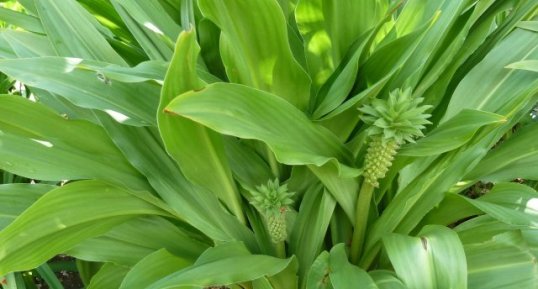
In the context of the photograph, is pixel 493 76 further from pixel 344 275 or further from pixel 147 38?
pixel 147 38

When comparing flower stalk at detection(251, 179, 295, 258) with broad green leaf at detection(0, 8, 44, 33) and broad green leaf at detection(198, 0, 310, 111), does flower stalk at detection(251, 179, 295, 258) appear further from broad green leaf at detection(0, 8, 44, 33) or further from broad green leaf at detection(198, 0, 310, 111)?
broad green leaf at detection(0, 8, 44, 33)

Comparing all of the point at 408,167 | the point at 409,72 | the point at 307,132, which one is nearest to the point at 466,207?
the point at 408,167

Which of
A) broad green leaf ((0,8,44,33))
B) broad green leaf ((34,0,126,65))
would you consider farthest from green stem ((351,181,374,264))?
broad green leaf ((0,8,44,33))

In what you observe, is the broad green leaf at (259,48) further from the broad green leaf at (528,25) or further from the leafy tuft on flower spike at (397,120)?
the broad green leaf at (528,25)

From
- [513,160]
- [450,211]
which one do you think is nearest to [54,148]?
[450,211]

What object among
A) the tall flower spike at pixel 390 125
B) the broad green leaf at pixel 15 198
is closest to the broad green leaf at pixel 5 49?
the broad green leaf at pixel 15 198

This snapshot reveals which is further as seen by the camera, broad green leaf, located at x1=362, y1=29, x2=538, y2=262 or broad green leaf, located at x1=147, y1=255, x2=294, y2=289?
broad green leaf, located at x1=362, y1=29, x2=538, y2=262

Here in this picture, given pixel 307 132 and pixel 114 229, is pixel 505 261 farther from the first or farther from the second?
pixel 114 229
